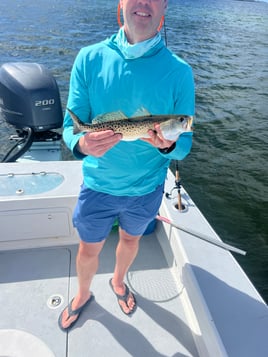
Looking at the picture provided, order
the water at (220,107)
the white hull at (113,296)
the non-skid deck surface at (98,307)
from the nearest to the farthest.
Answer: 1. the white hull at (113,296)
2. the non-skid deck surface at (98,307)
3. the water at (220,107)

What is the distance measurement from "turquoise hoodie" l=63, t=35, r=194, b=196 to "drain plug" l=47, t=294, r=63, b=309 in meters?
1.45

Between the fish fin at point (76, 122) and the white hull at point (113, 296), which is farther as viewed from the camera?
the white hull at point (113, 296)

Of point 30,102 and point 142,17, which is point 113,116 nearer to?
point 142,17

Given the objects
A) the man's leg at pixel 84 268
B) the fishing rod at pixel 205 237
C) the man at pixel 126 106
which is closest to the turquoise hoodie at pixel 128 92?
the man at pixel 126 106

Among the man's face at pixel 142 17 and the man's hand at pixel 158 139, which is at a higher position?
the man's face at pixel 142 17

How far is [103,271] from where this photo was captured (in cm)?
325

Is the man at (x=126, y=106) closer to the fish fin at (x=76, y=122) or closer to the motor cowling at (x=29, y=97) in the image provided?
the fish fin at (x=76, y=122)

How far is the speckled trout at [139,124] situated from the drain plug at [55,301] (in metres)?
1.80

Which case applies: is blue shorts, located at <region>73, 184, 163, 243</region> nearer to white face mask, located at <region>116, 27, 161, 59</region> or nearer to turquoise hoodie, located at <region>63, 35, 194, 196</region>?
A: turquoise hoodie, located at <region>63, 35, 194, 196</region>

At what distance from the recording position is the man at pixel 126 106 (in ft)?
6.29

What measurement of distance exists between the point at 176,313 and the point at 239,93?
33.2ft

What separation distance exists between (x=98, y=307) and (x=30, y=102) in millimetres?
2972

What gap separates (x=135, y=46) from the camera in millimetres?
1914

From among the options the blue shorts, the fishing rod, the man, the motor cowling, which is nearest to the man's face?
the man
